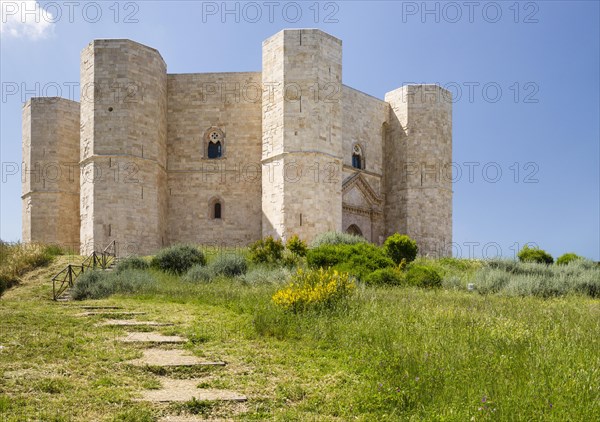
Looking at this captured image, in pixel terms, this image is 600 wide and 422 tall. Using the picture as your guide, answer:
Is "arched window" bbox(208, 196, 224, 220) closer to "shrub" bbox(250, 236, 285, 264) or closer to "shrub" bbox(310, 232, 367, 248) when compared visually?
"shrub" bbox(310, 232, 367, 248)

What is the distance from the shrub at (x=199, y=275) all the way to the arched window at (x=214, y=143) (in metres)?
9.53

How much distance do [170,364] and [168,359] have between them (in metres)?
0.31

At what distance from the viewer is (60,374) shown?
514cm

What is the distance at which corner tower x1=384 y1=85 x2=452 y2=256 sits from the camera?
84.6 feet

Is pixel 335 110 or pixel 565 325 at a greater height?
pixel 335 110

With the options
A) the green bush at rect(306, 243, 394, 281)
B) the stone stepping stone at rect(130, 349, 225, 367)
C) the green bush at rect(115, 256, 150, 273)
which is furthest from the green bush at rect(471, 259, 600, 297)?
the green bush at rect(115, 256, 150, 273)

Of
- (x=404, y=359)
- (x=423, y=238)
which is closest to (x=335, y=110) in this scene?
(x=423, y=238)

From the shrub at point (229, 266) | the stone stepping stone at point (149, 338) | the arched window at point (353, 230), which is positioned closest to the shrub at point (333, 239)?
the shrub at point (229, 266)

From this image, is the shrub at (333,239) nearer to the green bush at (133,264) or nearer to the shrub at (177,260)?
the shrub at (177,260)

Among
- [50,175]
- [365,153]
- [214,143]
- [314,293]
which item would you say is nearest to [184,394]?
[314,293]

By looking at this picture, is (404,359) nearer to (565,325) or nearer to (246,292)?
(565,325)

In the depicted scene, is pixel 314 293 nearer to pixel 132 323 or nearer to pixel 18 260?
pixel 132 323

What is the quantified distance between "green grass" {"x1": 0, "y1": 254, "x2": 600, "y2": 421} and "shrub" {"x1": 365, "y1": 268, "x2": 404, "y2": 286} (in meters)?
4.65

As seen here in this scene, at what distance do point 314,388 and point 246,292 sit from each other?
19.3ft
